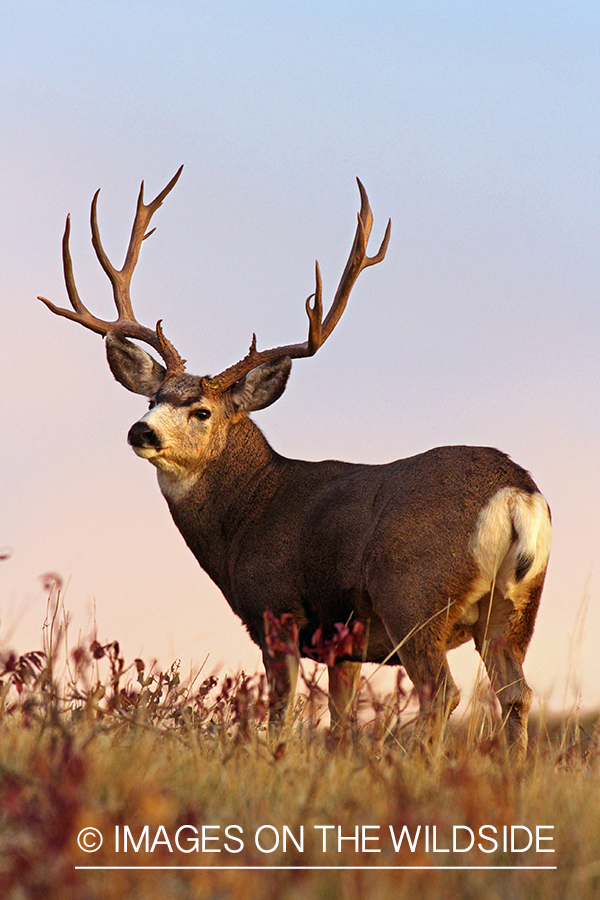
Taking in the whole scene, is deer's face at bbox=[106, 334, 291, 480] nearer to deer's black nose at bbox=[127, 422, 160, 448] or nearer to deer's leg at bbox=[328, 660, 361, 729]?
deer's black nose at bbox=[127, 422, 160, 448]

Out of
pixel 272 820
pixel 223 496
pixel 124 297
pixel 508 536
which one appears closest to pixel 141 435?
pixel 223 496

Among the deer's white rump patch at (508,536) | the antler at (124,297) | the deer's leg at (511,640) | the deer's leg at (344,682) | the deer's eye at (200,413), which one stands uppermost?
the antler at (124,297)

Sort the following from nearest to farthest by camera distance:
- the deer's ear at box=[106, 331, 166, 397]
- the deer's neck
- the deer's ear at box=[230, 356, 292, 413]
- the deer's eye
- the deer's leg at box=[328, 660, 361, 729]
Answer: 1. the deer's leg at box=[328, 660, 361, 729]
2. the deer's neck
3. the deer's eye
4. the deer's ear at box=[230, 356, 292, 413]
5. the deer's ear at box=[106, 331, 166, 397]

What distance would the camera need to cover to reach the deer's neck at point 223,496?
306 inches

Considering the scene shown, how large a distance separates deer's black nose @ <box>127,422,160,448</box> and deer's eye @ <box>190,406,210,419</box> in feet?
1.48

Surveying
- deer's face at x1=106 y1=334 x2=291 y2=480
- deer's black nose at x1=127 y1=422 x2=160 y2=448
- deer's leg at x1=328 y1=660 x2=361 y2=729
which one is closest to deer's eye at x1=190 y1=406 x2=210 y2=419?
deer's face at x1=106 y1=334 x2=291 y2=480

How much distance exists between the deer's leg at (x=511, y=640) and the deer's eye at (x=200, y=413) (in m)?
2.73

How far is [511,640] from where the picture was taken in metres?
6.46

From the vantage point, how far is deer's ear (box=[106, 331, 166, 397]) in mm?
8570

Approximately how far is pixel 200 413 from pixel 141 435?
61cm

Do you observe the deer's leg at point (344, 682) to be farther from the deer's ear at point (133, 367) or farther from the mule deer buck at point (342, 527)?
the deer's ear at point (133, 367)

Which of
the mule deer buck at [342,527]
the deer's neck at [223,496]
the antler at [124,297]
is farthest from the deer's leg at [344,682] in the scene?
the antler at [124,297]

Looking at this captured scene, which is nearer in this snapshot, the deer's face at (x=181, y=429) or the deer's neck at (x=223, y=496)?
the deer's face at (x=181, y=429)

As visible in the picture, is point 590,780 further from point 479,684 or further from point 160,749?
point 160,749
